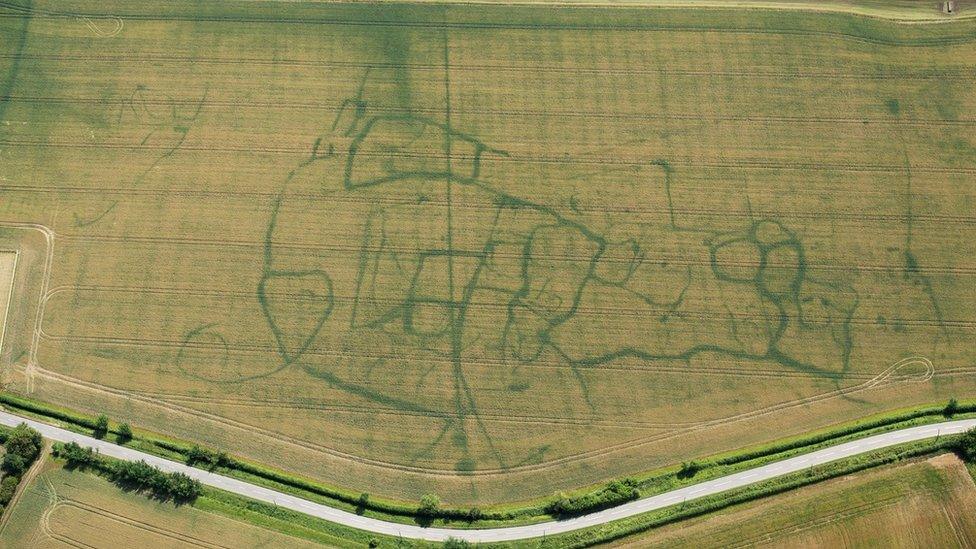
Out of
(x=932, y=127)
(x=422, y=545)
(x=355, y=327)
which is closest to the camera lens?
(x=422, y=545)

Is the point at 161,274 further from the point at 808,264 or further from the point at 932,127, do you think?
the point at 932,127

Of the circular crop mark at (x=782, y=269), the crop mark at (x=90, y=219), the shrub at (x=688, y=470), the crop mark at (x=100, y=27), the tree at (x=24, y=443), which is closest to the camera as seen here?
the tree at (x=24, y=443)

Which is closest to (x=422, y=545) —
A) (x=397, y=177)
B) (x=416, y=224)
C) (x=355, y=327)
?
(x=355, y=327)

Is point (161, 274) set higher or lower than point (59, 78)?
lower


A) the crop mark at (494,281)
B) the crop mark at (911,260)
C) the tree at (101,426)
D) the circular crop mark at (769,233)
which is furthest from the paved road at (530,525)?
the circular crop mark at (769,233)

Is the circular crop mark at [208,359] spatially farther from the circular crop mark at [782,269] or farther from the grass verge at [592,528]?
the circular crop mark at [782,269]

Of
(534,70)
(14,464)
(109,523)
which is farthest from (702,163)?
(14,464)

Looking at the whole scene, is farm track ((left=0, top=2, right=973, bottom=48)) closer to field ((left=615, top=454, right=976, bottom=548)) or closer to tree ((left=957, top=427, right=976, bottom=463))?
tree ((left=957, top=427, right=976, bottom=463))
